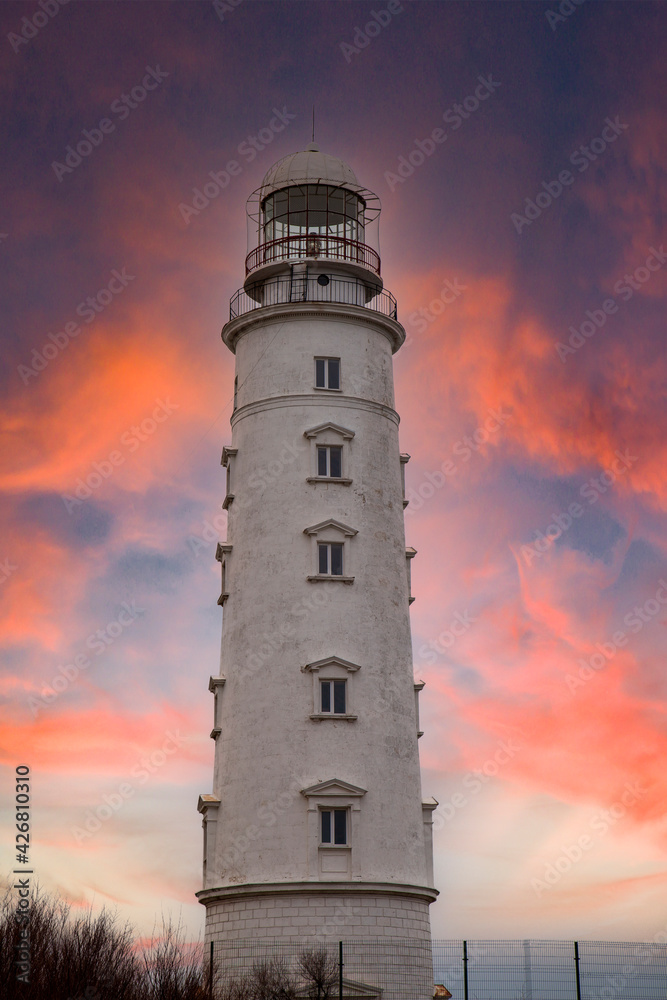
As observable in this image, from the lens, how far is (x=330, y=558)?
50.0 metres

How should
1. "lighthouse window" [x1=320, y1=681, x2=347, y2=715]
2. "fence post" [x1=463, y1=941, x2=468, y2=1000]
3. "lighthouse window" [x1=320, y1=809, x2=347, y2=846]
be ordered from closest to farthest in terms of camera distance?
"fence post" [x1=463, y1=941, x2=468, y2=1000] < "lighthouse window" [x1=320, y1=809, x2=347, y2=846] < "lighthouse window" [x1=320, y1=681, x2=347, y2=715]

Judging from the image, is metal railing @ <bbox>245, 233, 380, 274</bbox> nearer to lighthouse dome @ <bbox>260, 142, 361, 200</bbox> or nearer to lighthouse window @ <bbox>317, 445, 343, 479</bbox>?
lighthouse dome @ <bbox>260, 142, 361, 200</bbox>

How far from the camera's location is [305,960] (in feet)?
147

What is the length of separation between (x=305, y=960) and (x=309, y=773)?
19.5 feet

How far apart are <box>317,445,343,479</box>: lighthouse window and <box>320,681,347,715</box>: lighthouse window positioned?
7.54 metres

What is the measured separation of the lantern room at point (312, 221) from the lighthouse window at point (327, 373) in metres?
3.90

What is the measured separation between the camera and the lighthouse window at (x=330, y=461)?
51.2 meters

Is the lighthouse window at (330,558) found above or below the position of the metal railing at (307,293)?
below

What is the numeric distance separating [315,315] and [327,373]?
2289 mm

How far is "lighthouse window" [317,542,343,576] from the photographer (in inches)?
1964

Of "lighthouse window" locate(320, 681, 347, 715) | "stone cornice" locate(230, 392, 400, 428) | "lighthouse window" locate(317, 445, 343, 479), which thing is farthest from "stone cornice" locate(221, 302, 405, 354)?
"lighthouse window" locate(320, 681, 347, 715)

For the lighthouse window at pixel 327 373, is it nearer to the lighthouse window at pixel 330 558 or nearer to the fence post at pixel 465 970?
the lighthouse window at pixel 330 558

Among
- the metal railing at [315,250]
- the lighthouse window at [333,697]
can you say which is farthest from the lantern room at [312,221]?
the lighthouse window at [333,697]

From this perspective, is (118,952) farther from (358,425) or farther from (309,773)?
(358,425)
